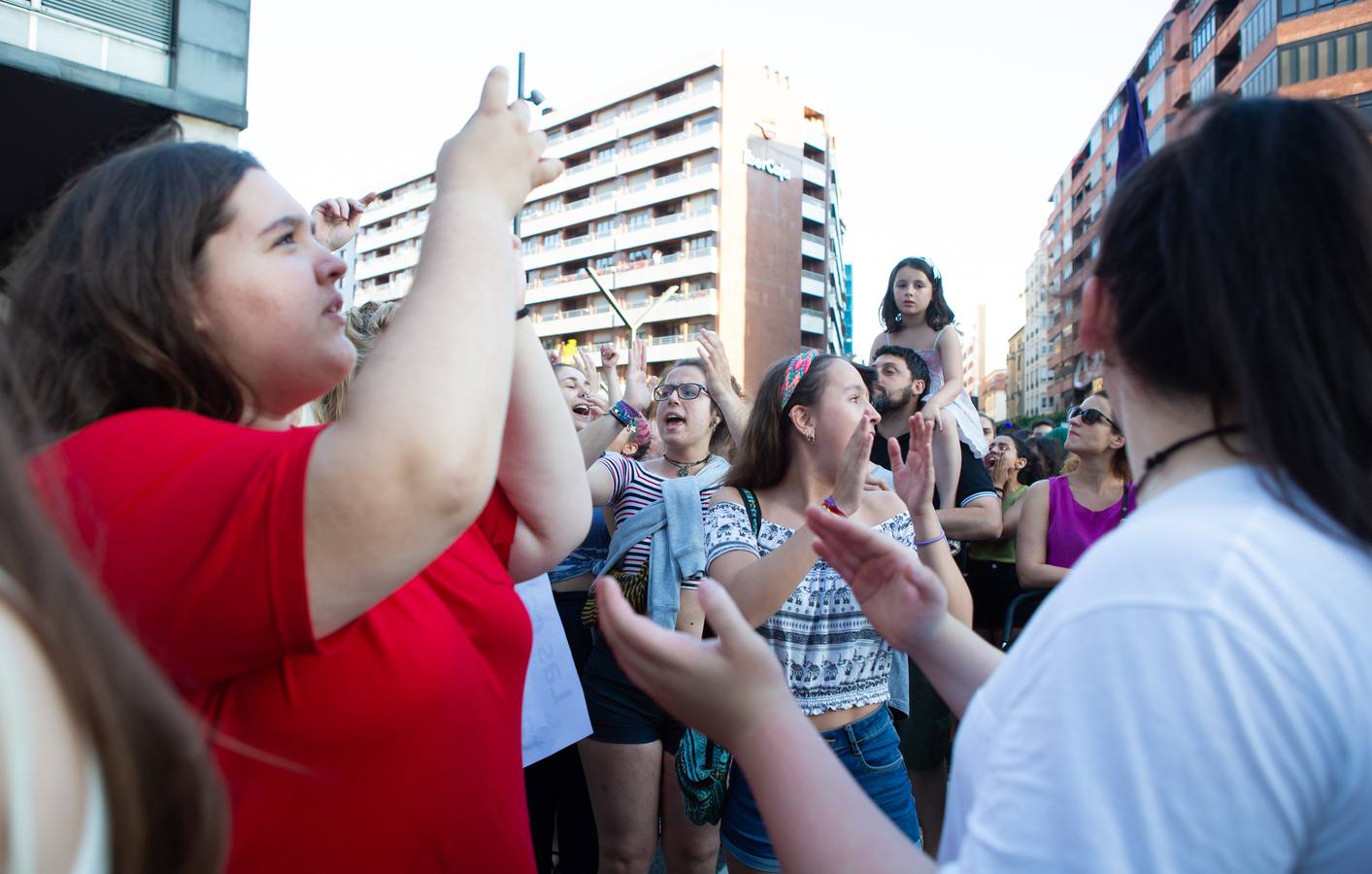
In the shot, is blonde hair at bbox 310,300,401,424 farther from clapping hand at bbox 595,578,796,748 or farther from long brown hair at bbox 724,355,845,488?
clapping hand at bbox 595,578,796,748

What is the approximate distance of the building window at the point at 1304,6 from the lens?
32156mm

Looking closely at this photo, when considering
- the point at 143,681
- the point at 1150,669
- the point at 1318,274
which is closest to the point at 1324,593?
the point at 1150,669

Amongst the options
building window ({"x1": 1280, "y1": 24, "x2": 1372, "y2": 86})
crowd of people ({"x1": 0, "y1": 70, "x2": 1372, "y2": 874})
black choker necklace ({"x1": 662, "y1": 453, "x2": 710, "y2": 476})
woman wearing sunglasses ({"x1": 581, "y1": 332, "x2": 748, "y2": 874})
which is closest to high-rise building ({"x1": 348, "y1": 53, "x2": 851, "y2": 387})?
building window ({"x1": 1280, "y1": 24, "x2": 1372, "y2": 86})

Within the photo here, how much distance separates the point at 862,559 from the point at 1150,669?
2.37 ft

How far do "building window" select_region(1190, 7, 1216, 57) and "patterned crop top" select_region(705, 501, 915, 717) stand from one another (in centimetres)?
4903

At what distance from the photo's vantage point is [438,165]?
3.94ft

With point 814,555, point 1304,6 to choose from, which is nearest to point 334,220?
point 814,555

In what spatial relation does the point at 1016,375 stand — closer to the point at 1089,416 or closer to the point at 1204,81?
the point at 1204,81

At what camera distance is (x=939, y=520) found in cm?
417

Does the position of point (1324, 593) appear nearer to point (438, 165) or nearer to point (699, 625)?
point (438, 165)

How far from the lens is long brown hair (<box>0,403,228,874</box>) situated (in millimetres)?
589

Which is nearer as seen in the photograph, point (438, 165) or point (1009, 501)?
point (438, 165)

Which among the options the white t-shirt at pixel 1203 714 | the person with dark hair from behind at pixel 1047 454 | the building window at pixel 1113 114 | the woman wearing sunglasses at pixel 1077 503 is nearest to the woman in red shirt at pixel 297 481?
the white t-shirt at pixel 1203 714

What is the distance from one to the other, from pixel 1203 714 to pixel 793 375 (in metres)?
2.63
